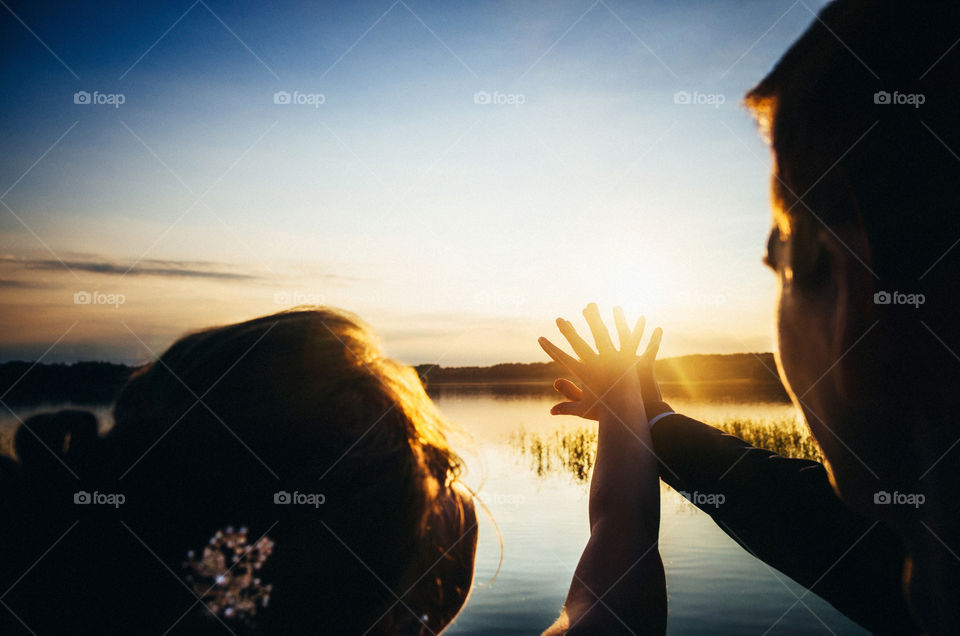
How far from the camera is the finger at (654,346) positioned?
206 centimetres

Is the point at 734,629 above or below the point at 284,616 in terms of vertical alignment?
below

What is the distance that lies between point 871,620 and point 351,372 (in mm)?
1689

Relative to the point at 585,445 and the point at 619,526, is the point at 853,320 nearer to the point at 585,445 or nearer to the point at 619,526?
the point at 619,526

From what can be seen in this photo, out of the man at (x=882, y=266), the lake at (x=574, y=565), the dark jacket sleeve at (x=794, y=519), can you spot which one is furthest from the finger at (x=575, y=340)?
the lake at (x=574, y=565)

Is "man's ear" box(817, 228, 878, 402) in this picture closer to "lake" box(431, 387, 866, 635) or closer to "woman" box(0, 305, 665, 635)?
"woman" box(0, 305, 665, 635)

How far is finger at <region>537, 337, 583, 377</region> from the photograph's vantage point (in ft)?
6.54

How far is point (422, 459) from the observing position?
1.11m

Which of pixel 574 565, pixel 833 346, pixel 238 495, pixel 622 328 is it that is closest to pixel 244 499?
pixel 238 495

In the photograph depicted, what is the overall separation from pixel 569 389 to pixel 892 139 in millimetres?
1276

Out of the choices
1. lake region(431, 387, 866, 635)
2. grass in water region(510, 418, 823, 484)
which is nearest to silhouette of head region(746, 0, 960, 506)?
lake region(431, 387, 866, 635)

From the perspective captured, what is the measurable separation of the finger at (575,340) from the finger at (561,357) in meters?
0.04

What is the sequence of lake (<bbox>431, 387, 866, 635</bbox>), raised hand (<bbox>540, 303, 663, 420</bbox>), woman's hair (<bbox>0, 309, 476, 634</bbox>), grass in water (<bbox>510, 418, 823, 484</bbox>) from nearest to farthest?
woman's hair (<bbox>0, 309, 476, 634</bbox>), raised hand (<bbox>540, 303, 663, 420</bbox>), lake (<bbox>431, 387, 866, 635</bbox>), grass in water (<bbox>510, 418, 823, 484</bbox>)

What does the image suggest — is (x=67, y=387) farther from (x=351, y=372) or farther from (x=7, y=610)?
(x=351, y=372)

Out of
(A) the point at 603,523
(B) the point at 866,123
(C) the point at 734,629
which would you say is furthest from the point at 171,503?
(C) the point at 734,629
